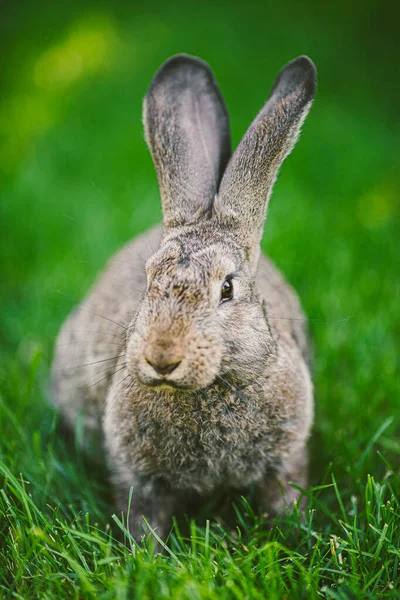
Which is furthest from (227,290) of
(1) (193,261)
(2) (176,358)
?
(2) (176,358)

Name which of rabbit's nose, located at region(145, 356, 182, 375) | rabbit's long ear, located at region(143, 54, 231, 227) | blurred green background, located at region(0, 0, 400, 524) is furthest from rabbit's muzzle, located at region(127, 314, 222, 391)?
blurred green background, located at region(0, 0, 400, 524)

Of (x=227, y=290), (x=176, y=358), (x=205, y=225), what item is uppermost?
(x=205, y=225)

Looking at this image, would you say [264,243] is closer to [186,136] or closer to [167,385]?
[186,136]

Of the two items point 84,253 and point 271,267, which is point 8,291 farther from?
point 271,267

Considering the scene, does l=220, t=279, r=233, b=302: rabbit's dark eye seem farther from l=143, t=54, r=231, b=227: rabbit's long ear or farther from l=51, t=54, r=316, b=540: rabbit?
l=143, t=54, r=231, b=227: rabbit's long ear

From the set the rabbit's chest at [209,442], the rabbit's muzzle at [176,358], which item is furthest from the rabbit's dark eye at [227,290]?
the rabbit's chest at [209,442]

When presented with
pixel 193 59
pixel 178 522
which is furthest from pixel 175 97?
pixel 178 522
